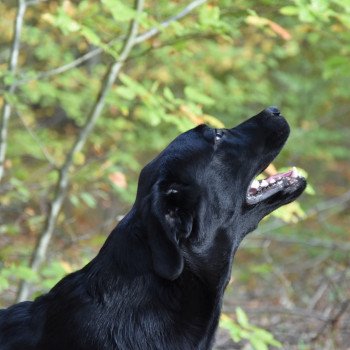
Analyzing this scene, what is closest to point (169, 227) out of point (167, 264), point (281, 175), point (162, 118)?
point (167, 264)

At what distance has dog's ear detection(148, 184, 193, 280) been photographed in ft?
9.70

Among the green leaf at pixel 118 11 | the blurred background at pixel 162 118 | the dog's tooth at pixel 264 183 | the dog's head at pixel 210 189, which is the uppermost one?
the green leaf at pixel 118 11

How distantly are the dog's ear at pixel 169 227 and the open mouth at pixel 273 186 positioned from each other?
460mm

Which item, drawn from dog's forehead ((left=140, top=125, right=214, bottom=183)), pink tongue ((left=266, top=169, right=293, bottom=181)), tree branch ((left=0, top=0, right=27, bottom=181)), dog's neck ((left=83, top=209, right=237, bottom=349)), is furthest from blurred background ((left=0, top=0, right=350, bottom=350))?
dog's neck ((left=83, top=209, right=237, bottom=349))

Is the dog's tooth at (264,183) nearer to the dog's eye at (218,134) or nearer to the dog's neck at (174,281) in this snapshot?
the dog's eye at (218,134)

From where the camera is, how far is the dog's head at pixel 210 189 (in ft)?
10.2

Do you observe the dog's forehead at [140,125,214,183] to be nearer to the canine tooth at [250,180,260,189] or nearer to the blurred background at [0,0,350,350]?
the canine tooth at [250,180,260,189]

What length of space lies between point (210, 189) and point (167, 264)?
2.26 ft

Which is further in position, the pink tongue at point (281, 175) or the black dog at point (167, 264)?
the pink tongue at point (281, 175)

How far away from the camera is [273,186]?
373 centimetres

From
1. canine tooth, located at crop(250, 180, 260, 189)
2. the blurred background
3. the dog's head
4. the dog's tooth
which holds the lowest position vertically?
the blurred background

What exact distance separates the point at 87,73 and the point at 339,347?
4.91 meters

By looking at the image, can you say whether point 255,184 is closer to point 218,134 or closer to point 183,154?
point 218,134

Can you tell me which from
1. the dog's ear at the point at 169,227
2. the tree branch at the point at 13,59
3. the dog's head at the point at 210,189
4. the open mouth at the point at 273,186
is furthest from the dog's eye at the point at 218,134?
the tree branch at the point at 13,59
